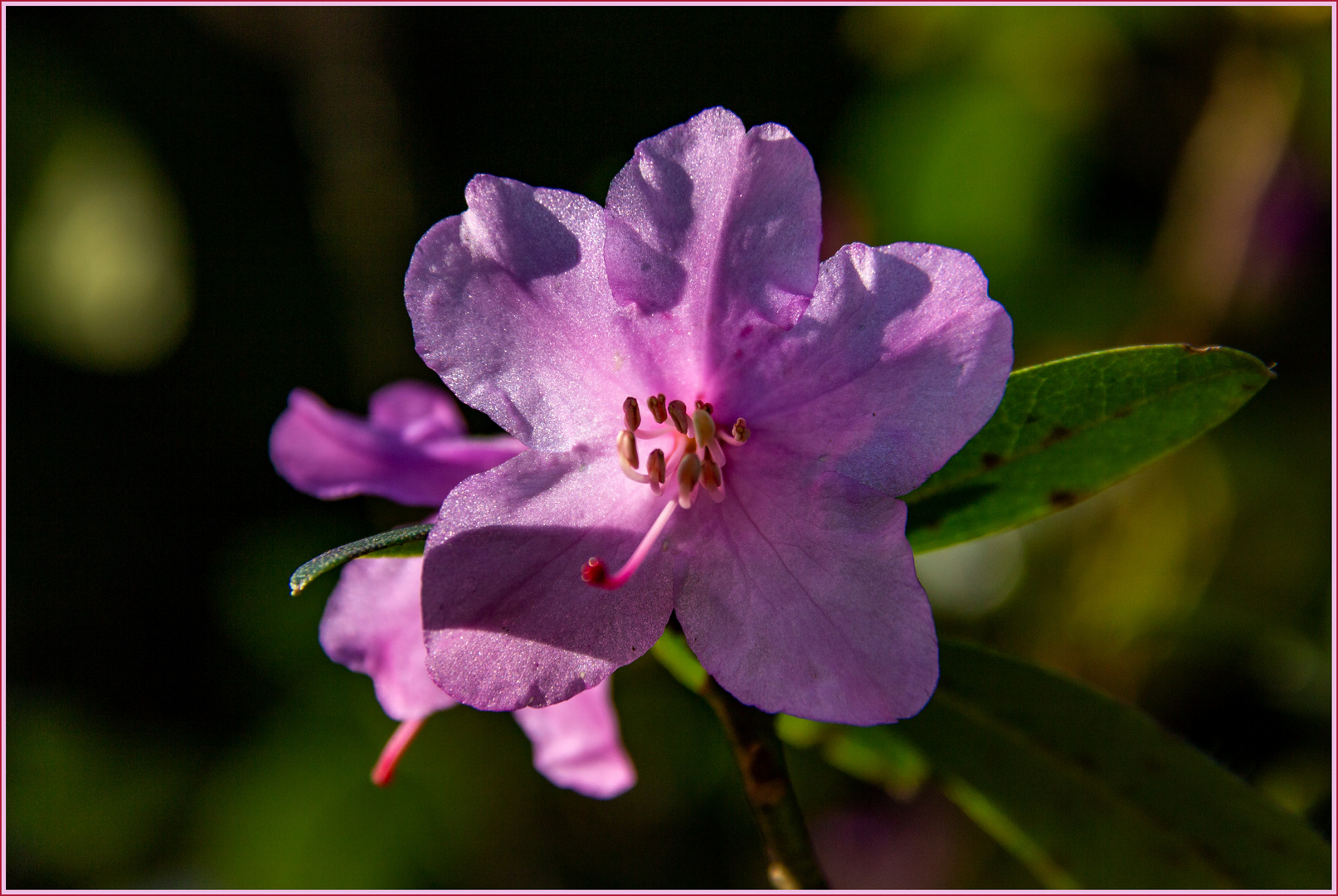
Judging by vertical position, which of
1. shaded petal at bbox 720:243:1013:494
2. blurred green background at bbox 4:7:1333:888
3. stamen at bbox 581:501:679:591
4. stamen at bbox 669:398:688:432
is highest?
shaded petal at bbox 720:243:1013:494

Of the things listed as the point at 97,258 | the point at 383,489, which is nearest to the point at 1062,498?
the point at 383,489

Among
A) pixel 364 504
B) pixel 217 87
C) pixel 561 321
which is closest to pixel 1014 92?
pixel 364 504

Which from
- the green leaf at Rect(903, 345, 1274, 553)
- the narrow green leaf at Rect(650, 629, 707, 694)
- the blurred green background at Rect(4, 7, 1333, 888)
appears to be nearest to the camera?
the green leaf at Rect(903, 345, 1274, 553)

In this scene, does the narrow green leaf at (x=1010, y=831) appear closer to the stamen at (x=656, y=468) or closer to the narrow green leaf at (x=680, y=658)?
the narrow green leaf at (x=680, y=658)

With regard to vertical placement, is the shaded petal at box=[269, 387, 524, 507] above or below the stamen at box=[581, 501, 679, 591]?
below

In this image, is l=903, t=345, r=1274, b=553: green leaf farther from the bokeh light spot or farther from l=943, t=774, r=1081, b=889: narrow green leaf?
the bokeh light spot

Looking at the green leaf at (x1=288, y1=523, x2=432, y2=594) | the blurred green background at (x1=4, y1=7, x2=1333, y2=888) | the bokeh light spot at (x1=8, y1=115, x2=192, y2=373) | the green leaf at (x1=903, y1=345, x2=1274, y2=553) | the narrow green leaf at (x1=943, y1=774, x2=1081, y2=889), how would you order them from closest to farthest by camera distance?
the green leaf at (x1=288, y1=523, x2=432, y2=594) → the green leaf at (x1=903, y1=345, x2=1274, y2=553) → the narrow green leaf at (x1=943, y1=774, x2=1081, y2=889) → the blurred green background at (x1=4, y1=7, x2=1333, y2=888) → the bokeh light spot at (x1=8, y1=115, x2=192, y2=373)

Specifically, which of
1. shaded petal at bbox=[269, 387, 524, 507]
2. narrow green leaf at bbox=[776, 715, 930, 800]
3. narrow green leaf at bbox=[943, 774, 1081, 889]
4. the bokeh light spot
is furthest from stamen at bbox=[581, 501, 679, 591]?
the bokeh light spot
